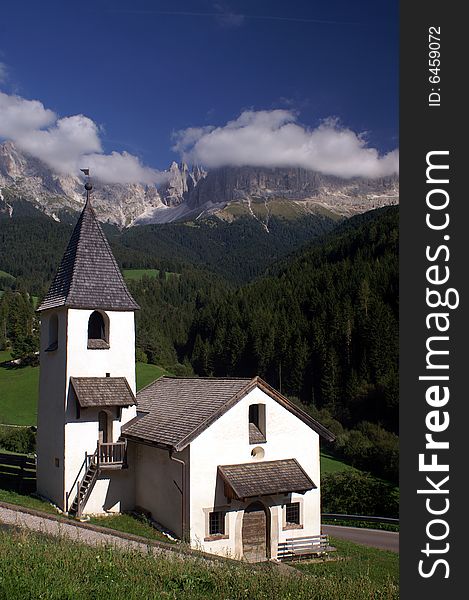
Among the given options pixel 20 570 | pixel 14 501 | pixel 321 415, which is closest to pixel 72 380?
pixel 14 501

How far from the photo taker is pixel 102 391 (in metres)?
23.9

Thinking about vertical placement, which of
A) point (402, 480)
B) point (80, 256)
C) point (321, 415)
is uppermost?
point (80, 256)

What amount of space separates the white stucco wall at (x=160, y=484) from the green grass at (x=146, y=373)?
49.4m

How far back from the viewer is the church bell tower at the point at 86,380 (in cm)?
2344

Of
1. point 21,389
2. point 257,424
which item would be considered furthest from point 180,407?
point 21,389

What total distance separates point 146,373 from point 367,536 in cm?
5460

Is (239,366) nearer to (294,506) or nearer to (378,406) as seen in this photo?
(378,406)

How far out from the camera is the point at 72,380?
23.8 metres

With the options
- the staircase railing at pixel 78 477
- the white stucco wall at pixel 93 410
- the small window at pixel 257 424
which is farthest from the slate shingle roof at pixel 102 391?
the small window at pixel 257 424

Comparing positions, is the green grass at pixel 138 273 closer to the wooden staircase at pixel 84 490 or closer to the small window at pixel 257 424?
the wooden staircase at pixel 84 490

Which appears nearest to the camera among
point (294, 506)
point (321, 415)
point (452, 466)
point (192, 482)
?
point (452, 466)

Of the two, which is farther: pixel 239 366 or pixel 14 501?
pixel 239 366

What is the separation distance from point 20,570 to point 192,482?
11.8 metres

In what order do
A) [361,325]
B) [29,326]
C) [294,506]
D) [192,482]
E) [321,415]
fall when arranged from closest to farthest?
[192,482], [294,506], [321,415], [361,325], [29,326]
